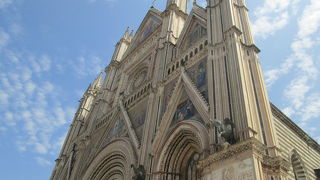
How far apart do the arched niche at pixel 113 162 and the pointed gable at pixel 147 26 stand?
10617 millimetres

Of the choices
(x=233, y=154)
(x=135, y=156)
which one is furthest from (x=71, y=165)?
(x=233, y=154)

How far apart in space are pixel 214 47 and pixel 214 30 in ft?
4.08

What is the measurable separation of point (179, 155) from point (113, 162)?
5.66 m

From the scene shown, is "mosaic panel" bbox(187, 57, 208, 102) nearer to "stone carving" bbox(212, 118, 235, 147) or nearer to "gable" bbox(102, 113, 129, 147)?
"stone carving" bbox(212, 118, 235, 147)

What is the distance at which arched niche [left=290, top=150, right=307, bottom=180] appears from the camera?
519 inches

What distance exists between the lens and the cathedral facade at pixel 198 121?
9.34 metres

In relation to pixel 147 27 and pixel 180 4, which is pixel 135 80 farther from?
pixel 180 4

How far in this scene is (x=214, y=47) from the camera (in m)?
13.3

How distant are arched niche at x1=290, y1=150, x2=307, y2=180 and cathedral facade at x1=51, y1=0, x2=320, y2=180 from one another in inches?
1.6

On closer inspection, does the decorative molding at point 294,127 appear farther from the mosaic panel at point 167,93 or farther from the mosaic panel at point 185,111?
the mosaic panel at point 167,93

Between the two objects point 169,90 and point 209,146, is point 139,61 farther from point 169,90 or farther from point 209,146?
point 209,146

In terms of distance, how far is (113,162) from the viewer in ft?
55.4

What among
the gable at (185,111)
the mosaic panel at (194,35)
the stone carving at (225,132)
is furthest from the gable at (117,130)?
the stone carving at (225,132)

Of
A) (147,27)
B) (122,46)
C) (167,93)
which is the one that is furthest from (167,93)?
(122,46)
